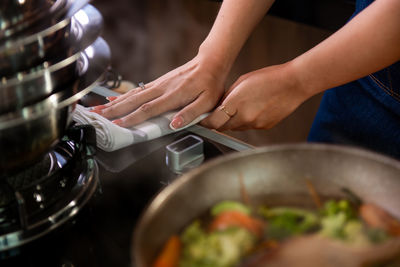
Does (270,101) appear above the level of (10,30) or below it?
below

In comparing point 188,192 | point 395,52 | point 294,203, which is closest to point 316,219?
point 294,203

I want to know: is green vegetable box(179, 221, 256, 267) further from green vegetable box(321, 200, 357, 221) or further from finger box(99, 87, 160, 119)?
finger box(99, 87, 160, 119)

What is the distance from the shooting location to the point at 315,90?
1.17 meters

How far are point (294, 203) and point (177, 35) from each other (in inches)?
96.3

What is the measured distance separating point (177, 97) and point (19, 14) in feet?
1.73

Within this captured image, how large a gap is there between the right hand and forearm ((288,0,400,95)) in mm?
211

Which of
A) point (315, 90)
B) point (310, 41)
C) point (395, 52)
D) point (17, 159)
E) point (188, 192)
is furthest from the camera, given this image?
point (310, 41)

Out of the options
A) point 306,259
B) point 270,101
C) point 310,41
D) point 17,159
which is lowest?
point 310,41

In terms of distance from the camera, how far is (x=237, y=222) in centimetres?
56

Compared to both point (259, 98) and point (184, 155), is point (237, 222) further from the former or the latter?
point (259, 98)

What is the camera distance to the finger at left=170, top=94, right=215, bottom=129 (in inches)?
42.0

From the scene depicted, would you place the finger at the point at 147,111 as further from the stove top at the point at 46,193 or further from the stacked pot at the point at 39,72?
the stacked pot at the point at 39,72

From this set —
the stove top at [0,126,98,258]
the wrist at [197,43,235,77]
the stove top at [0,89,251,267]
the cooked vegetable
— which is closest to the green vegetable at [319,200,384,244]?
the cooked vegetable

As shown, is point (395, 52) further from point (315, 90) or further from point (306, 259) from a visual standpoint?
point (306, 259)
